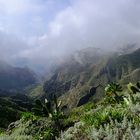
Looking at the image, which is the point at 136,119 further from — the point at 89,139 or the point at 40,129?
the point at 40,129

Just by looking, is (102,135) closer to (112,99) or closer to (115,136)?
(115,136)

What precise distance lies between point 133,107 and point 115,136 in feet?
20.5

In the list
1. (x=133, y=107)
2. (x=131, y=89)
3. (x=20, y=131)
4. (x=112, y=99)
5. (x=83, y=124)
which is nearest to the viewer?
(x=133, y=107)

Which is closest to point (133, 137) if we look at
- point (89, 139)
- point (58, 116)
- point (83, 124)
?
point (89, 139)

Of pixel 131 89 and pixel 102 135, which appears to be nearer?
pixel 102 135

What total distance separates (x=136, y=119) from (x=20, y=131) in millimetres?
16799

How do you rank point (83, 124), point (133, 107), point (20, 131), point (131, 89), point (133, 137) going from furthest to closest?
point (131, 89) < point (20, 131) < point (83, 124) < point (133, 107) < point (133, 137)

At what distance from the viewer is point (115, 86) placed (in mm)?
103312

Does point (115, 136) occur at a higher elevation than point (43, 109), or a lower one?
lower

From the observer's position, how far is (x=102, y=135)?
17.2 meters

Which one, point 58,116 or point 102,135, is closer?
point 102,135

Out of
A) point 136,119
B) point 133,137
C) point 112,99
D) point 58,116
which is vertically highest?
point 112,99

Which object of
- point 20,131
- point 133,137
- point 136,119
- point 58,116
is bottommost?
point 133,137

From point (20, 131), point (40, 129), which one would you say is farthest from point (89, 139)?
point (40, 129)
